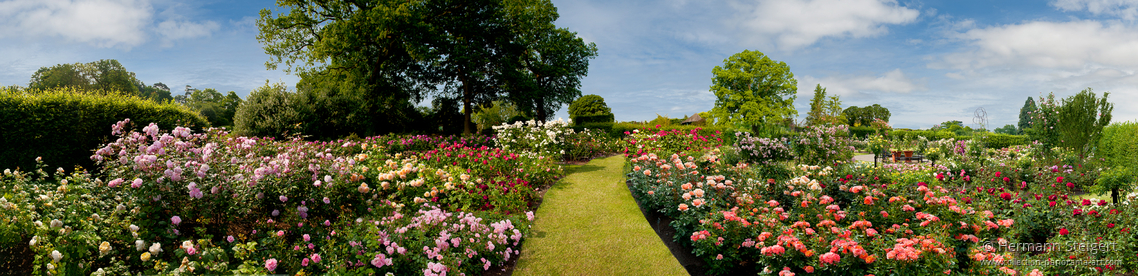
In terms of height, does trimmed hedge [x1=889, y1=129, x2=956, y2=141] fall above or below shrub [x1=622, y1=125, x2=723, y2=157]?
above

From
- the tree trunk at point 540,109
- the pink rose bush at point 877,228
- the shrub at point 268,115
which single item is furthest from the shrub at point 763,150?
the tree trunk at point 540,109

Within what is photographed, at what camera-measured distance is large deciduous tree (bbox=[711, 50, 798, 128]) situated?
26.0 meters

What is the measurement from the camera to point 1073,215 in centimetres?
430

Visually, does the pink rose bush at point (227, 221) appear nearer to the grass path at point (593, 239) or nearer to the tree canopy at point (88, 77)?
the grass path at point (593, 239)

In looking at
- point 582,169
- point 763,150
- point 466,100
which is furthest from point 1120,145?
point 466,100

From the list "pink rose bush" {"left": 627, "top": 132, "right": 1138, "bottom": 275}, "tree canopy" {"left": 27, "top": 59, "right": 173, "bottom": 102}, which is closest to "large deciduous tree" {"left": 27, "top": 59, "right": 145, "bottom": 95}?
"tree canopy" {"left": 27, "top": 59, "right": 173, "bottom": 102}

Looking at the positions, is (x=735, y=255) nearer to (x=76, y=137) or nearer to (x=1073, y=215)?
(x=1073, y=215)

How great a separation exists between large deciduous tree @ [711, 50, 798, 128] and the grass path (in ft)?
68.2

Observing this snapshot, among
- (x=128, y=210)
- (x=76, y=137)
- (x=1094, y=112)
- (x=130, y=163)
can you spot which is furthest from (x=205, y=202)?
(x=1094, y=112)

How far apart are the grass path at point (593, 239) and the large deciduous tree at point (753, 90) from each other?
818 inches

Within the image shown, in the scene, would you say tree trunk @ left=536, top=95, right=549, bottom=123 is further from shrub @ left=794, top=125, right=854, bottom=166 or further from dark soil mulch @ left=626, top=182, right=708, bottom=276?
dark soil mulch @ left=626, top=182, right=708, bottom=276

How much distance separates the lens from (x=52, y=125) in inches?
351

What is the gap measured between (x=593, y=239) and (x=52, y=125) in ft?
37.7

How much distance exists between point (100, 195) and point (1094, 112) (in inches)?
784
